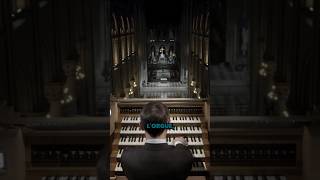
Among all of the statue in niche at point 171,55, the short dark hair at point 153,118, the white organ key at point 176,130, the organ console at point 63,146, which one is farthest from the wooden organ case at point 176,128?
the short dark hair at point 153,118

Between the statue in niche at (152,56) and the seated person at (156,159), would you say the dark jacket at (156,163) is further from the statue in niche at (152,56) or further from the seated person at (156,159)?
the statue in niche at (152,56)

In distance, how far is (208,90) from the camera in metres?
4.32

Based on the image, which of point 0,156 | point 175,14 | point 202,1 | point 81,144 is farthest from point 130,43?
point 0,156

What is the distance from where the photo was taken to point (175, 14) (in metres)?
5.29

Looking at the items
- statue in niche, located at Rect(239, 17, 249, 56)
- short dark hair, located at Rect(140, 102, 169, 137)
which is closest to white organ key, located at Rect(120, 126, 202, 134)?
statue in niche, located at Rect(239, 17, 249, 56)

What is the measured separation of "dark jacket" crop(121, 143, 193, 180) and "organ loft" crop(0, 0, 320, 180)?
1.37m

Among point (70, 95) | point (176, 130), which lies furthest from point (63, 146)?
point (176, 130)

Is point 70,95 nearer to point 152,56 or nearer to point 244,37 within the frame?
point 152,56

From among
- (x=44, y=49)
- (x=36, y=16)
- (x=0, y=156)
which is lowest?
(x=0, y=156)

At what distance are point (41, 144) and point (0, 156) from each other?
393 mm

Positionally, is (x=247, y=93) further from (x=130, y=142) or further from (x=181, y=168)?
(x=181, y=168)

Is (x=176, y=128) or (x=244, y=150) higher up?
(x=176, y=128)

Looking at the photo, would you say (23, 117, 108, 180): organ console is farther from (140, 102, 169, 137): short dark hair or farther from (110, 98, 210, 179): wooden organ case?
(140, 102, 169, 137): short dark hair

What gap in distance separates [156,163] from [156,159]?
0.03 meters
